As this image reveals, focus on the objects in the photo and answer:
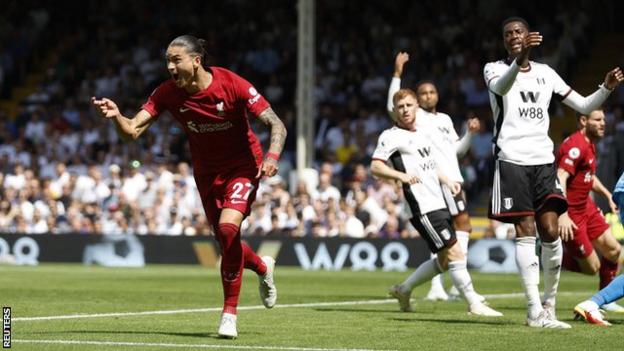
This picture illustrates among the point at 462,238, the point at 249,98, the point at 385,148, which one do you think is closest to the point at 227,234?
the point at 249,98

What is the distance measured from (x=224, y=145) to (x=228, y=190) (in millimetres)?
371

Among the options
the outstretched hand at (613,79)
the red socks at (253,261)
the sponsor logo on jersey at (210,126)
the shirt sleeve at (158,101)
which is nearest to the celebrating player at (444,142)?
the outstretched hand at (613,79)

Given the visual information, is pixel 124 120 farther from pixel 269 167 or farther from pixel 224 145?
pixel 269 167

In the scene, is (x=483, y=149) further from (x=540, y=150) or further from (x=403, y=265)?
(x=540, y=150)

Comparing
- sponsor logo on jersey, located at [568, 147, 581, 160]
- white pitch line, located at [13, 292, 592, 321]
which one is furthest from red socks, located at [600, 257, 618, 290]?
white pitch line, located at [13, 292, 592, 321]

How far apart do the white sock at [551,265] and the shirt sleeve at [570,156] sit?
2.06m

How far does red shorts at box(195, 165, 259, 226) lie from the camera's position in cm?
1079

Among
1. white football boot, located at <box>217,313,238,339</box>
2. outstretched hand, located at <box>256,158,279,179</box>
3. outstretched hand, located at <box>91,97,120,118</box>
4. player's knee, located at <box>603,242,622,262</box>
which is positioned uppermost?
outstretched hand, located at <box>91,97,120,118</box>

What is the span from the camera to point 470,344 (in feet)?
32.9

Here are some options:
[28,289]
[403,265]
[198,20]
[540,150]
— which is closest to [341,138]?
[403,265]

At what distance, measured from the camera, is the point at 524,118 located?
38.3ft

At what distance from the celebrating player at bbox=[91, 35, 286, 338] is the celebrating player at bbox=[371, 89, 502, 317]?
256 centimetres

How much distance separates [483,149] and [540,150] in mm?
16982

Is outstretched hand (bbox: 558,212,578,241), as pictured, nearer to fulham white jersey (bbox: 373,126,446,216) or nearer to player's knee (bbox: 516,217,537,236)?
player's knee (bbox: 516,217,537,236)
